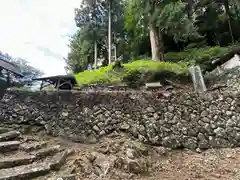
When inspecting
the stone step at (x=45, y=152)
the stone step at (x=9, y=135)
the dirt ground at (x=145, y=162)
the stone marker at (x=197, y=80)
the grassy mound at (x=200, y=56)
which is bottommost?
→ the dirt ground at (x=145, y=162)

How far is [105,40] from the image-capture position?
70.8 ft

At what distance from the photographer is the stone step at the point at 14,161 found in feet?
12.5

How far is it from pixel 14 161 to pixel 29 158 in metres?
0.24

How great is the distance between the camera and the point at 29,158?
160 inches

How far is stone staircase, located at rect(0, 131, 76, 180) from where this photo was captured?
3.59m

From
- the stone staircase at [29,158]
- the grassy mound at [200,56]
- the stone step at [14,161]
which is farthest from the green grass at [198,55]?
the stone step at [14,161]

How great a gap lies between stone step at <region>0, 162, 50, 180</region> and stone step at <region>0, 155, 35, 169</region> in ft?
0.53

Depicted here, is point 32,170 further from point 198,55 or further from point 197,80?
point 198,55

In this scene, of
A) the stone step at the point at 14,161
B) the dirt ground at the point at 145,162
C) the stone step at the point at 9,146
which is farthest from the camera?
the stone step at the point at 9,146

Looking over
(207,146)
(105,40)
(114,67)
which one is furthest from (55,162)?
(105,40)

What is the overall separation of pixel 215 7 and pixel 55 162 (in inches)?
674

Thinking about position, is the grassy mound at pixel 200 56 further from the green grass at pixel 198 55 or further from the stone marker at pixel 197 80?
the stone marker at pixel 197 80

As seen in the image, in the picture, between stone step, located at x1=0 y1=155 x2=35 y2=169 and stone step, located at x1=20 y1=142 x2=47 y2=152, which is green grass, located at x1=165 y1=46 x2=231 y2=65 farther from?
stone step, located at x1=0 y1=155 x2=35 y2=169

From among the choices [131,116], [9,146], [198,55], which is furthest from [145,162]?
[198,55]
